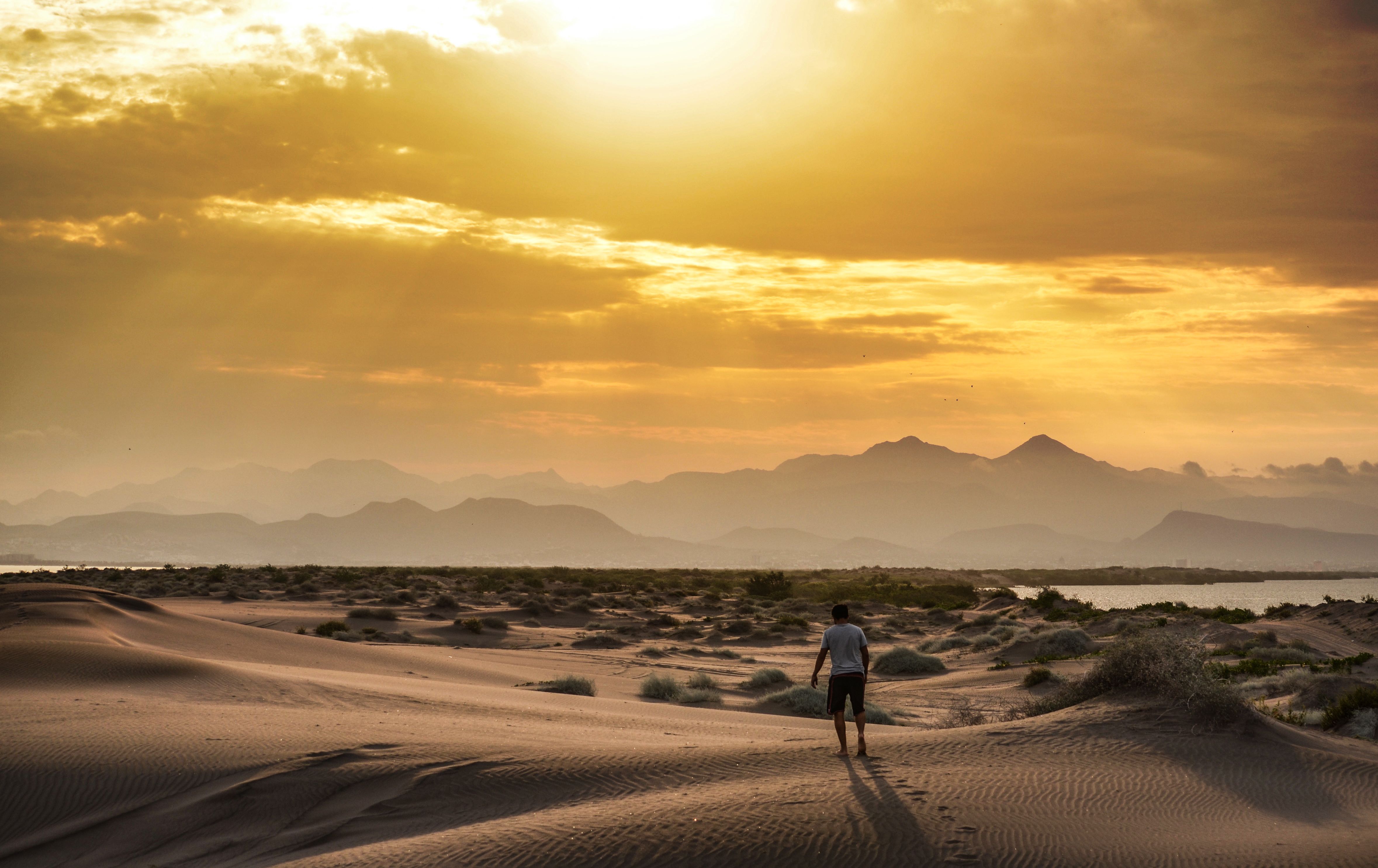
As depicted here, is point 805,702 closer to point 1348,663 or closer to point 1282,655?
point 1348,663

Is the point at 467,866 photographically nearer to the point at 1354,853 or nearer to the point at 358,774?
the point at 358,774

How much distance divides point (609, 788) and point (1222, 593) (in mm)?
99280

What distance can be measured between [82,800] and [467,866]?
15.8ft

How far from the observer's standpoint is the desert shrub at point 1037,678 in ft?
69.8

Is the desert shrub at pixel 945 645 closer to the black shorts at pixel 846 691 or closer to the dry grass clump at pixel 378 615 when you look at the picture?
the dry grass clump at pixel 378 615

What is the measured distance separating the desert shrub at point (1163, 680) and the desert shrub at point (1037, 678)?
8.68m

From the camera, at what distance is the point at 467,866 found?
737cm

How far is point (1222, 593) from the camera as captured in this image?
92.4m

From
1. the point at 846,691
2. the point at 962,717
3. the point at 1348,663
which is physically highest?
the point at 846,691

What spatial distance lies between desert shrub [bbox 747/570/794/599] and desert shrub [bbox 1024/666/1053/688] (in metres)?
34.0

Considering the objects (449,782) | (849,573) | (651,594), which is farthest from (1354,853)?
(849,573)

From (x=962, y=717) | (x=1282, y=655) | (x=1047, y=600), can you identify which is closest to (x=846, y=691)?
(x=962, y=717)

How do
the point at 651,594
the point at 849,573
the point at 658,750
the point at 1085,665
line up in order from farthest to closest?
the point at 849,573
the point at 651,594
the point at 1085,665
the point at 658,750

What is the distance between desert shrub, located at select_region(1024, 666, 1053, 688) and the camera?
69.8ft
